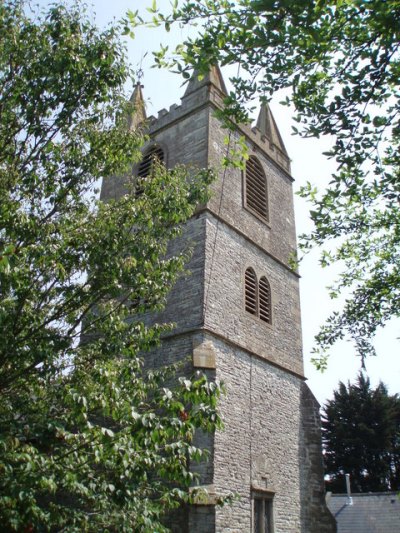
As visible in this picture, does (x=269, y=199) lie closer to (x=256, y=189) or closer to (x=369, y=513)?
(x=256, y=189)

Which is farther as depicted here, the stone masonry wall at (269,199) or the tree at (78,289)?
the stone masonry wall at (269,199)

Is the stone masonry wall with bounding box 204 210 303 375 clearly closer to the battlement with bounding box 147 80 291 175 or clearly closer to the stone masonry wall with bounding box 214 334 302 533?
the stone masonry wall with bounding box 214 334 302 533

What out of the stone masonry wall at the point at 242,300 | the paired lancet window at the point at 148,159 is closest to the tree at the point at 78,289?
the stone masonry wall at the point at 242,300

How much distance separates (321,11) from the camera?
474 centimetres

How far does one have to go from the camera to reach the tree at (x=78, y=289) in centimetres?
512

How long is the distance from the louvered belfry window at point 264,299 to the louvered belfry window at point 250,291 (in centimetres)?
30

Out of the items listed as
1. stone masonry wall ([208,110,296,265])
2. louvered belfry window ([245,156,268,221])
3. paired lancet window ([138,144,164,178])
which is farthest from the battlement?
louvered belfry window ([245,156,268,221])

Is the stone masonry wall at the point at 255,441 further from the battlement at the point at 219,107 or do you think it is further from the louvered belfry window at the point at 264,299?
the battlement at the point at 219,107

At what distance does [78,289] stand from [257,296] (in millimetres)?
8336

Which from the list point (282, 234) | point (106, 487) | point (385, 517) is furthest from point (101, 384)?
point (385, 517)

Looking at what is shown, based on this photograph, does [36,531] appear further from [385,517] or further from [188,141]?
[385,517]

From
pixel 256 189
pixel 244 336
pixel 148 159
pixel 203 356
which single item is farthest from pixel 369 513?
pixel 148 159

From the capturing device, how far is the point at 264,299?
14.3m

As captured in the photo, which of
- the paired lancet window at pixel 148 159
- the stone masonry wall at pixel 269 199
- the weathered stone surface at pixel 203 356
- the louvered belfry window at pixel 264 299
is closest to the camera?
the weathered stone surface at pixel 203 356
